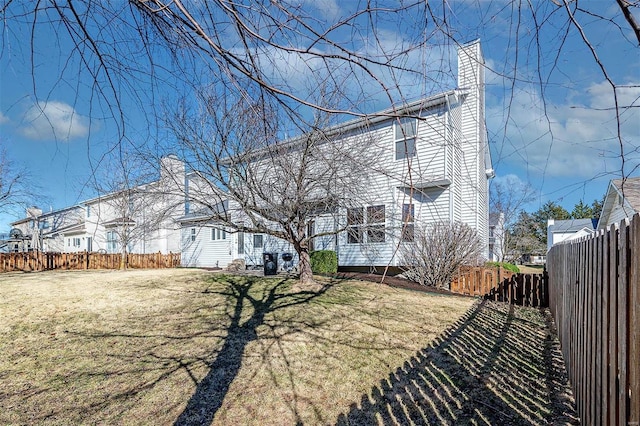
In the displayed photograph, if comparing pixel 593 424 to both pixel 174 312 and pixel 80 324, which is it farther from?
pixel 80 324

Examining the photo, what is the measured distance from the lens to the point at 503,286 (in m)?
10.3

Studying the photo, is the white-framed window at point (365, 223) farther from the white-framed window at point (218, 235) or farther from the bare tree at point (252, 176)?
the white-framed window at point (218, 235)

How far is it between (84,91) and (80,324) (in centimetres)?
653

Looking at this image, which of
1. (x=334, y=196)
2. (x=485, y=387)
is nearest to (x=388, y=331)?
(x=485, y=387)

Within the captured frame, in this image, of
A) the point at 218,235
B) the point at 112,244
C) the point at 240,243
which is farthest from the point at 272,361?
the point at 112,244

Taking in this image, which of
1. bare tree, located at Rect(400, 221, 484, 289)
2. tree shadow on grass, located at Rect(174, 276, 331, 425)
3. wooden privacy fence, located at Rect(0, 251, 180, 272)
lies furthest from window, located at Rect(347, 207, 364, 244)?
wooden privacy fence, located at Rect(0, 251, 180, 272)

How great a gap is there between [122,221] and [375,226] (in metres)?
15.8

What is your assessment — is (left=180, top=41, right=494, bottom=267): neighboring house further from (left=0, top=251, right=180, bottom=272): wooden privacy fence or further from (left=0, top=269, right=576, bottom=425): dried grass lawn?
(left=0, top=251, right=180, bottom=272): wooden privacy fence

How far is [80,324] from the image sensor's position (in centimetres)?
673

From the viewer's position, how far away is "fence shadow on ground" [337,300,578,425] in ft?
11.7

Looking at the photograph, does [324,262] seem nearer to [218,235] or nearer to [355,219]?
[355,219]

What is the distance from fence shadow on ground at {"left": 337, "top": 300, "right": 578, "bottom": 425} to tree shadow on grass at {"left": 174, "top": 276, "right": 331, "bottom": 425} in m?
1.56

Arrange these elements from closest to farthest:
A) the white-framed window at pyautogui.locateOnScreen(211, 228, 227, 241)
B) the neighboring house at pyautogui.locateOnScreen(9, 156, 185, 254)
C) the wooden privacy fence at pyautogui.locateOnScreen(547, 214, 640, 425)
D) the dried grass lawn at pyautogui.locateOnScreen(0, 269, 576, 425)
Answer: the wooden privacy fence at pyautogui.locateOnScreen(547, 214, 640, 425)
the dried grass lawn at pyautogui.locateOnScreen(0, 269, 576, 425)
the neighboring house at pyautogui.locateOnScreen(9, 156, 185, 254)
the white-framed window at pyautogui.locateOnScreen(211, 228, 227, 241)

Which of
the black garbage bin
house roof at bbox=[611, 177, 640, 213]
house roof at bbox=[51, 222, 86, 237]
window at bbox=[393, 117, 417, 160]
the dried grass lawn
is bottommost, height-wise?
the dried grass lawn
